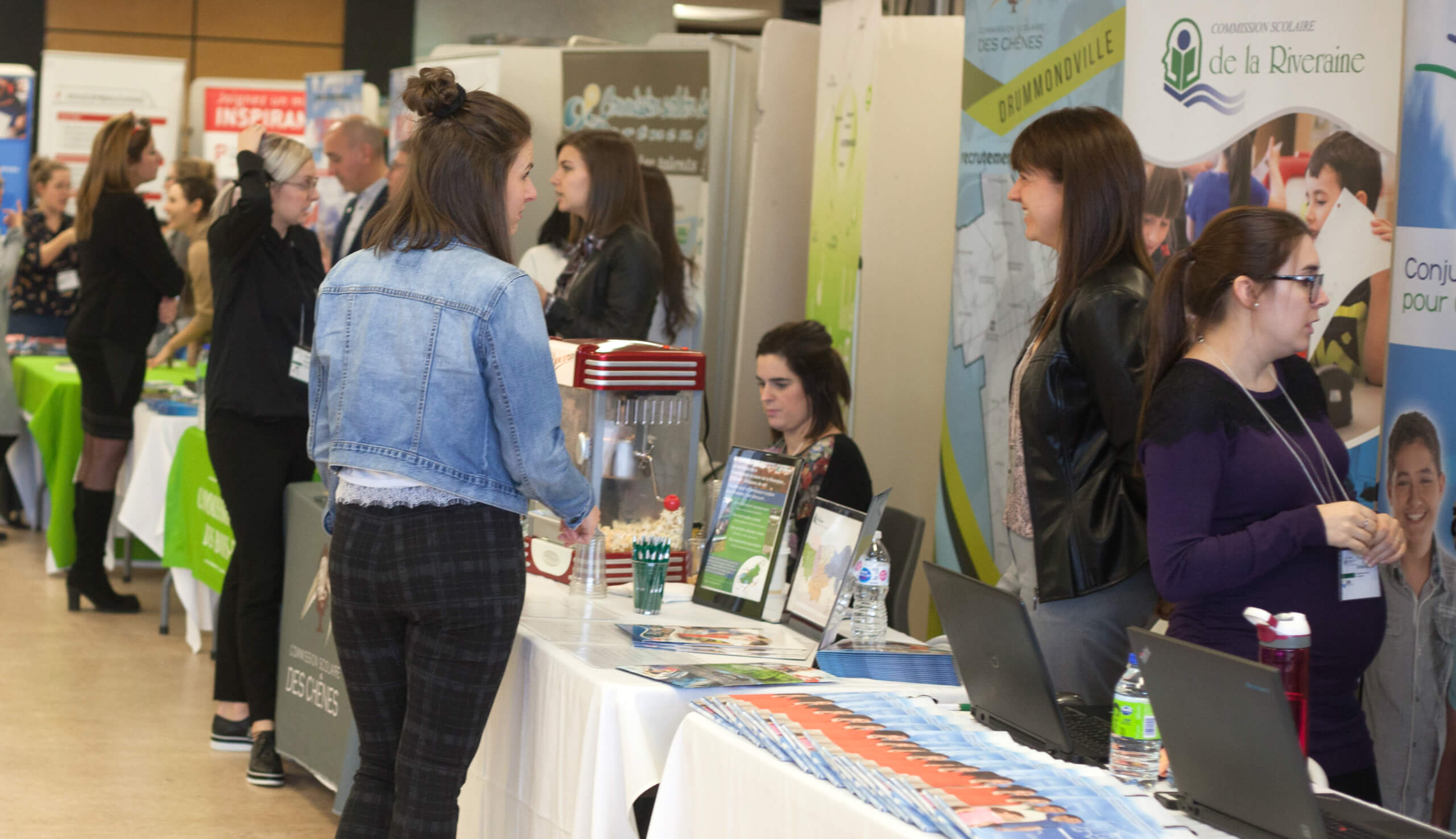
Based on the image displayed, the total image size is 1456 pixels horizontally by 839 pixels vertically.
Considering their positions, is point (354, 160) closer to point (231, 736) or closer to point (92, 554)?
point (92, 554)

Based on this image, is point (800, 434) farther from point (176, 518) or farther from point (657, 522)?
point (176, 518)

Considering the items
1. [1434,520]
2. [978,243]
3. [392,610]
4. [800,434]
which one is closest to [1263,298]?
[1434,520]

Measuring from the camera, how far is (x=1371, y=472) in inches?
112

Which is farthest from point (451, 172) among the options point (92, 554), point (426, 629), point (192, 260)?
point (192, 260)

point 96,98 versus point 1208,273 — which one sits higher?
point 96,98

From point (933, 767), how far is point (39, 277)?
6519mm

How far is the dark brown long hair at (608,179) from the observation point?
4.17 meters

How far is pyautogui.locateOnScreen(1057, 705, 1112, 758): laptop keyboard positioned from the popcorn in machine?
4.00 ft

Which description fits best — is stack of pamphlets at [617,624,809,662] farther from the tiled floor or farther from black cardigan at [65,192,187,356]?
black cardigan at [65,192,187,356]

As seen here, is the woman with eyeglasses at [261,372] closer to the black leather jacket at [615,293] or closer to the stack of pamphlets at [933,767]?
the black leather jacket at [615,293]

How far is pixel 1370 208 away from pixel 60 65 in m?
9.10

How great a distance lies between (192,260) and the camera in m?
6.75

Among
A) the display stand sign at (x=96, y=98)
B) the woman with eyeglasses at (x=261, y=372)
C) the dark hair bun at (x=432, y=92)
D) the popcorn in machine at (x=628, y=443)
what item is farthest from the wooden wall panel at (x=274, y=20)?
the dark hair bun at (x=432, y=92)

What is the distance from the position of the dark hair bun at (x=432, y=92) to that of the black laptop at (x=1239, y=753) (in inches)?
49.8
